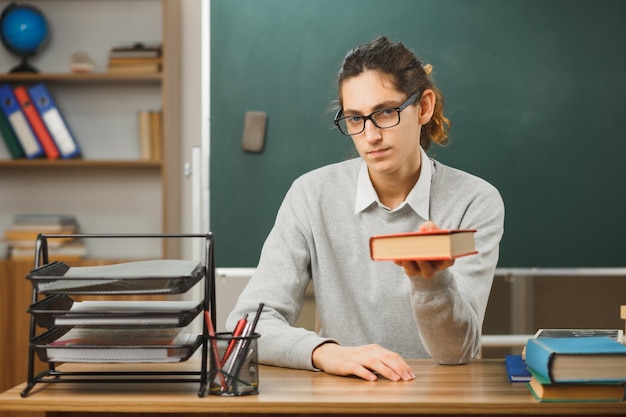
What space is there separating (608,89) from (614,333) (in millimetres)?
2017

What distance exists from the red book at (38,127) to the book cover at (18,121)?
21 millimetres

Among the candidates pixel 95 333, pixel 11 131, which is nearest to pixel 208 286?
pixel 95 333

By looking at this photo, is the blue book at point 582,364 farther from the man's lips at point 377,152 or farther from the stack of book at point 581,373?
the man's lips at point 377,152

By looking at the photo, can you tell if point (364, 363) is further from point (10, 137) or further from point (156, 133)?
point (10, 137)

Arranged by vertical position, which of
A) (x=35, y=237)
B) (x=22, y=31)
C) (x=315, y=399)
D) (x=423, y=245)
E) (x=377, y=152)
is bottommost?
(x=315, y=399)

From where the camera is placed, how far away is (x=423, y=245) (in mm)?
1204

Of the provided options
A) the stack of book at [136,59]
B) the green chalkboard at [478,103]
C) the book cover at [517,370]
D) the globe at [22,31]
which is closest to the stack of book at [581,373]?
the book cover at [517,370]

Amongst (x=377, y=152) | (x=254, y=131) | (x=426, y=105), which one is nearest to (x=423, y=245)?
(x=377, y=152)

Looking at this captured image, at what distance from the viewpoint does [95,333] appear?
1343 mm

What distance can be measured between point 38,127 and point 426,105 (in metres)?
2.26

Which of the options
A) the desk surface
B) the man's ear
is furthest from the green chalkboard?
the desk surface

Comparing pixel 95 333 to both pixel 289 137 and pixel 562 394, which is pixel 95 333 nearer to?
pixel 562 394

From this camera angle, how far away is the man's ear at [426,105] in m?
1.98

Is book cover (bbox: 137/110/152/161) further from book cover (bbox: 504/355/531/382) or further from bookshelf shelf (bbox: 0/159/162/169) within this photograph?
book cover (bbox: 504/355/531/382)
